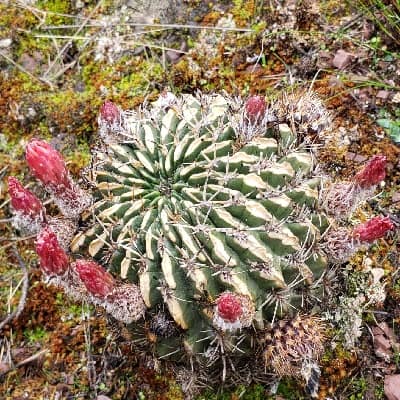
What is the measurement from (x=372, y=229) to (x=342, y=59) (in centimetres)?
152

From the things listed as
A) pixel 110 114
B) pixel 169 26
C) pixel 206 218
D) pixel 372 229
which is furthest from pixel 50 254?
pixel 169 26

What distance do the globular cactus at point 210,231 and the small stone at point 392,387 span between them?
24.4 inches

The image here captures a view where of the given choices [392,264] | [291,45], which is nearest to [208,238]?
[392,264]

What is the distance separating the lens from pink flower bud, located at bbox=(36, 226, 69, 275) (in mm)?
2088

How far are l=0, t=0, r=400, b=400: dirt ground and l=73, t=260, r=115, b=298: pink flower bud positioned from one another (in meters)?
0.50

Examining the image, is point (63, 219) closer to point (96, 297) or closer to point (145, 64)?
point (96, 297)

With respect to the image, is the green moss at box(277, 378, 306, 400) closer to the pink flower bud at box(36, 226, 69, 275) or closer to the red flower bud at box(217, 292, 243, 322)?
the red flower bud at box(217, 292, 243, 322)

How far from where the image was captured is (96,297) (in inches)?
84.7

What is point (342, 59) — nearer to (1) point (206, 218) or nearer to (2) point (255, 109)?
(2) point (255, 109)

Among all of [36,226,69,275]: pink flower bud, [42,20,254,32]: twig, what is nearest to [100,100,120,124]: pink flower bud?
[36,226,69,275]: pink flower bud

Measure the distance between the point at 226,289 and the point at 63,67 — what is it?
7.33 feet

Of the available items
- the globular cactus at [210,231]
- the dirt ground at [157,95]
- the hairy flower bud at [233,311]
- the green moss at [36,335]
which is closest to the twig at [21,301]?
the dirt ground at [157,95]

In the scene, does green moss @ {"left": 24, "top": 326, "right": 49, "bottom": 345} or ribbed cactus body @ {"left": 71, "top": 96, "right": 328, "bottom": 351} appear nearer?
ribbed cactus body @ {"left": 71, "top": 96, "right": 328, "bottom": 351}

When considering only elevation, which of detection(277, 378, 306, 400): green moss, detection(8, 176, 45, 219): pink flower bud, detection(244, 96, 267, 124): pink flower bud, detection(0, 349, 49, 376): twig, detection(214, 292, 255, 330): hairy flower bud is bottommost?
detection(0, 349, 49, 376): twig
